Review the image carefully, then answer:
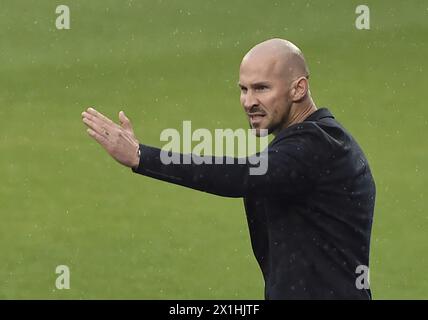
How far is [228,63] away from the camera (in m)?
16.1

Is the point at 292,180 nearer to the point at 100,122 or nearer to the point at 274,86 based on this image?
the point at 274,86

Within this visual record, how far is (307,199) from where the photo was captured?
5133mm

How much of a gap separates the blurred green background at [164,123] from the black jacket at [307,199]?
515cm

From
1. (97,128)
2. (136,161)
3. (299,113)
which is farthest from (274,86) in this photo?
(97,128)

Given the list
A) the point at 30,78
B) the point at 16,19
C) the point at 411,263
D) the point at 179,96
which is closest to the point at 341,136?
the point at 411,263

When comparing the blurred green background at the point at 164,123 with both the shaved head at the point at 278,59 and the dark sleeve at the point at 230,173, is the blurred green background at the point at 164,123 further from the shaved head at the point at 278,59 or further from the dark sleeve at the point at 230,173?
the dark sleeve at the point at 230,173

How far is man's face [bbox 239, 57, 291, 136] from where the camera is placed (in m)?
5.27

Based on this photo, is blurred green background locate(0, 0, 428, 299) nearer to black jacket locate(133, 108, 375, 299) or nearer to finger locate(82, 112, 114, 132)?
black jacket locate(133, 108, 375, 299)

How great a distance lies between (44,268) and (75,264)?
0.27 metres

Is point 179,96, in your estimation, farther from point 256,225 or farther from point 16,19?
point 256,225

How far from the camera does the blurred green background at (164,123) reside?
10.9 metres

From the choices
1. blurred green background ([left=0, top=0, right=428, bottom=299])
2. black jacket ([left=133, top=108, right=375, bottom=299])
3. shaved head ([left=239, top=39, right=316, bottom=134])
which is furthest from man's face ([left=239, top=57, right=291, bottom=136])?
blurred green background ([left=0, top=0, right=428, bottom=299])

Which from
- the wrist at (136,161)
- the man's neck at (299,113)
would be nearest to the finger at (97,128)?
the wrist at (136,161)

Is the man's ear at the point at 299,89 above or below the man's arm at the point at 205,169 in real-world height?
above
